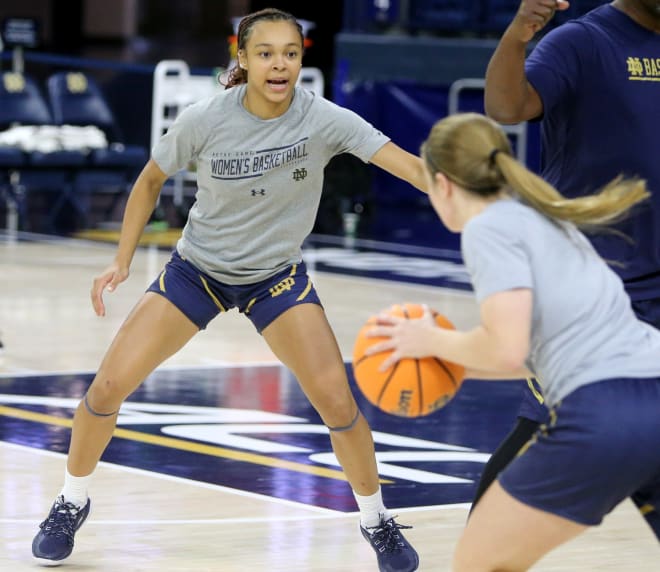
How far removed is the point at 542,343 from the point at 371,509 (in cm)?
163

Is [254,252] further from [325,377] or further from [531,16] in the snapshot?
[531,16]

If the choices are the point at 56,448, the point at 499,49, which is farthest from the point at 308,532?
the point at 499,49

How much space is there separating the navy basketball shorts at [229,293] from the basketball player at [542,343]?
1380 mm

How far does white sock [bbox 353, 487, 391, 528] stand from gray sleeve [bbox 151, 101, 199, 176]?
119 cm

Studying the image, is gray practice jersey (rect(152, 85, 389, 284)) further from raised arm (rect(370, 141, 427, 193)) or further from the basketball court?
the basketball court

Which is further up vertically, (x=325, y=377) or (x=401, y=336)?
(x=401, y=336)

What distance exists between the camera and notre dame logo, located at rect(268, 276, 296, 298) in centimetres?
514

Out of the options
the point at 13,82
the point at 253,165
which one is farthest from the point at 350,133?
the point at 13,82

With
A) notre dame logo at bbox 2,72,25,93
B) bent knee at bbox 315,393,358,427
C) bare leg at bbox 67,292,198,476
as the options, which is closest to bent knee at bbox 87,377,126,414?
bare leg at bbox 67,292,198,476

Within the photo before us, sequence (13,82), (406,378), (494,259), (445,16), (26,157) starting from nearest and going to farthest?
(494,259) < (406,378) < (26,157) < (13,82) < (445,16)

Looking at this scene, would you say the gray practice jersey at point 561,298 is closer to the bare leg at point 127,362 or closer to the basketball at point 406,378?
the basketball at point 406,378

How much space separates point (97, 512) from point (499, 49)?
2.47 meters

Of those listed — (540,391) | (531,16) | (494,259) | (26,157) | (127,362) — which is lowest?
(26,157)

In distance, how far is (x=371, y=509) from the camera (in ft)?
17.0
